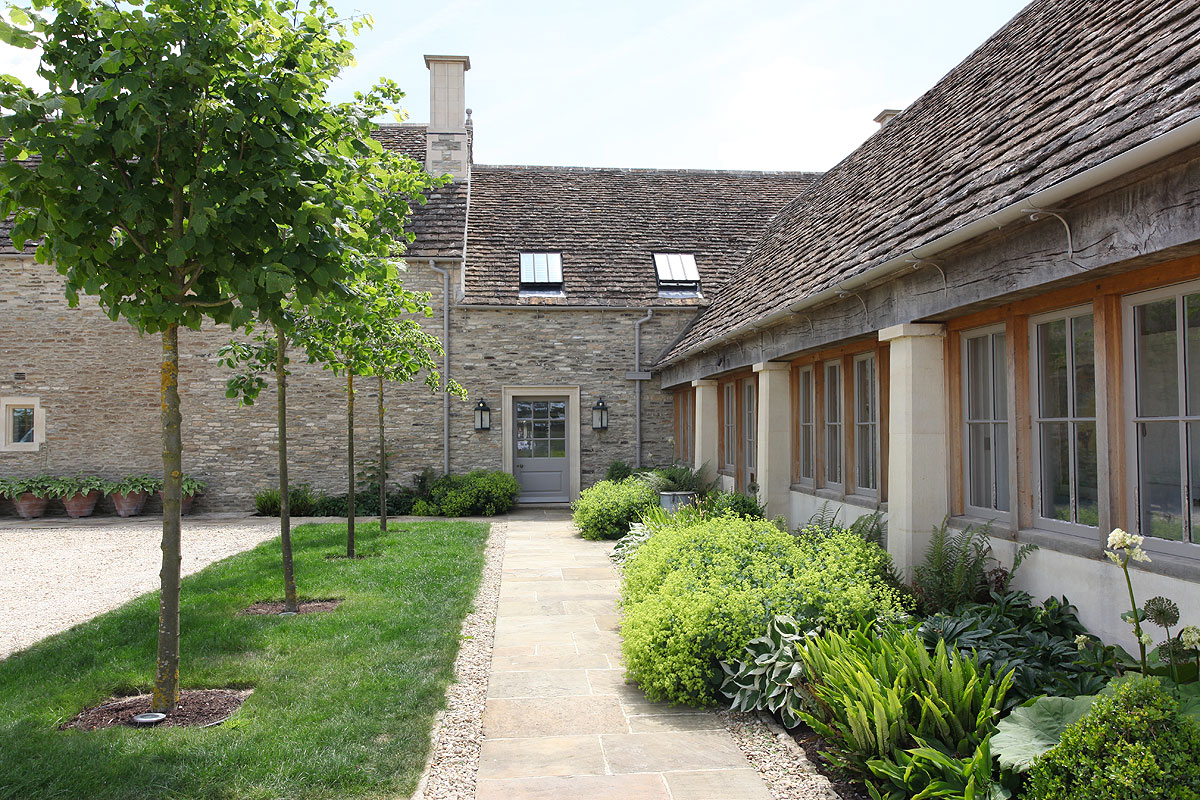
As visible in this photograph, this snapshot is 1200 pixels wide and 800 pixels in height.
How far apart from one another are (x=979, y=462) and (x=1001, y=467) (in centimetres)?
27

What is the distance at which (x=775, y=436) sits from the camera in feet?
31.0

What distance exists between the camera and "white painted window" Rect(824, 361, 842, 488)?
834 cm

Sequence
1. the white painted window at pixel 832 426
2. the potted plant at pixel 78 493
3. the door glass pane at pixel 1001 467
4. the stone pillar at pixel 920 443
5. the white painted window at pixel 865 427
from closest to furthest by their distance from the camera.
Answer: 1. the door glass pane at pixel 1001 467
2. the stone pillar at pixel 920 443
3. the white painted window at pixel 865 427
4. the white painted window at pixel 832 426
5. the potted plant at pixel 78 493

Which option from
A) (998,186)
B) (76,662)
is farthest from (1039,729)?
(76,662)

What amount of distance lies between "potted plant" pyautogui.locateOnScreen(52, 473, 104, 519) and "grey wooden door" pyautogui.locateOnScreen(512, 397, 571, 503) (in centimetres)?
820

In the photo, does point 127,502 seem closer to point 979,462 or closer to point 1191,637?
point 979,462

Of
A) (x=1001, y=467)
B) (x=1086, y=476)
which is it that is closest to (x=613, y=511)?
(x=1001, y=467)

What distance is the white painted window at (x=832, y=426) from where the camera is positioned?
8.34m

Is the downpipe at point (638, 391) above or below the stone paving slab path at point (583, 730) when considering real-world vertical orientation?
above

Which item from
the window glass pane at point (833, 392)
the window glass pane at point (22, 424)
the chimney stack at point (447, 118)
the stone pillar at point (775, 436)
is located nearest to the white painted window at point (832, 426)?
the window glass pane at point (833, 392)

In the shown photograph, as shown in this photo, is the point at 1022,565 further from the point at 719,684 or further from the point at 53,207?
the point at 53,207

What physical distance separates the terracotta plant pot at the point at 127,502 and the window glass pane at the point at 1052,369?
16111 mm

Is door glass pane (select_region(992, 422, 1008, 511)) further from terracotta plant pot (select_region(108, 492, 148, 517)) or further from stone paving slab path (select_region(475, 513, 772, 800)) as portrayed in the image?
terracotta plant pot (select_region(108, 492, 148, 517))

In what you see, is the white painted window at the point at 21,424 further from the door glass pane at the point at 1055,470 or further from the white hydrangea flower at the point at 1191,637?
the white hydrangea flower at the point at 1191,637
